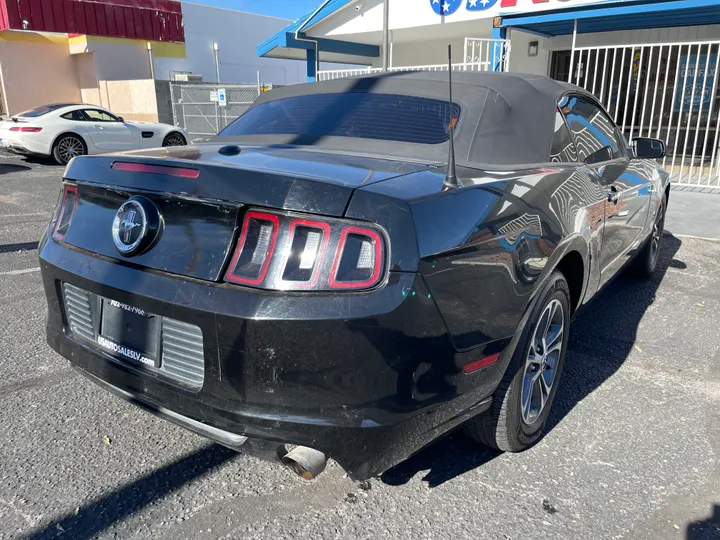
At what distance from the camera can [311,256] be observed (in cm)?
179

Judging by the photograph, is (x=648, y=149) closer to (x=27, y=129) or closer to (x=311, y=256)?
(x=311, y=256)

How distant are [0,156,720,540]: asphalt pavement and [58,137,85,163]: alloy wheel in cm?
1152

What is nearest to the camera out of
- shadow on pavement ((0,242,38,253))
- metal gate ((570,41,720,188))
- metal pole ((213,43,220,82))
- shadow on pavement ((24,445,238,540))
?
shadow on pavement ((24,445,238,540))

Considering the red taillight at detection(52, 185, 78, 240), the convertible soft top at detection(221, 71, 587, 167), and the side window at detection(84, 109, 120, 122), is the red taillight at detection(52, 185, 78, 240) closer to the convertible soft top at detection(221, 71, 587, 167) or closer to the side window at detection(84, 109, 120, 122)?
the convertible soft top at detection(221, 71, 587, 167)

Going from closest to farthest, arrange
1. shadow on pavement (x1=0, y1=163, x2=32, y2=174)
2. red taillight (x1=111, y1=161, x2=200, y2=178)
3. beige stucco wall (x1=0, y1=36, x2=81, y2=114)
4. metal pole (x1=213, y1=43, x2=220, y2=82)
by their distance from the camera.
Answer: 1. red taillight (x1=111, y1=161, x2=200, y2=178)
2. shadow on pavement (x1=0, y1=163, x2=32, y2=174)
3. beige stucco wall (x1=0, y1=36, x2=81, y2=114)
4. metal pole (x1=213, y1=43, x2=220, y2=82)

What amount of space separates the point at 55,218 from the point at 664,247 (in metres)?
6.19

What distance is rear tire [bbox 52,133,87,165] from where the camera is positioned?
1340 centimetres

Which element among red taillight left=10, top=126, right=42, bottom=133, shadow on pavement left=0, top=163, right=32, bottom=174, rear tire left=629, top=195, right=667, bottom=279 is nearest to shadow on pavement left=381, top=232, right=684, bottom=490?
rear tire left=629, top=195, right=667, bottom=279

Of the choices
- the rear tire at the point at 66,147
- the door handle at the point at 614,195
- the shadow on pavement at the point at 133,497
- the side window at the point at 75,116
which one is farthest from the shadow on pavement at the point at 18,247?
the side window at the point at 75,116

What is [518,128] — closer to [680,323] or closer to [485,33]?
[680,323]

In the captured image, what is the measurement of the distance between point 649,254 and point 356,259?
4.13 metres

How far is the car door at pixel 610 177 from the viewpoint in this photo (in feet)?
11.1

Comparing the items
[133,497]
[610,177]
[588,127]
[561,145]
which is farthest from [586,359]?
[133,497]

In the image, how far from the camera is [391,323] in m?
1.74
